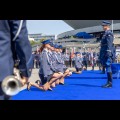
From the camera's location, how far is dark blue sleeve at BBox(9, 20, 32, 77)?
2.52 m

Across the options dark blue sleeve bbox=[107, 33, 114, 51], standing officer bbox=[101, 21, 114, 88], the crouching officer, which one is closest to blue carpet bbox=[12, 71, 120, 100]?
standing officer bbox=[101, 21, 114, 88]

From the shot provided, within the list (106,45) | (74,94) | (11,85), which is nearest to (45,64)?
(106,45)

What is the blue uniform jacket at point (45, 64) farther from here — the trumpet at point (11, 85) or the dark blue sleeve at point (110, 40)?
the trumpet at point (11, 85)

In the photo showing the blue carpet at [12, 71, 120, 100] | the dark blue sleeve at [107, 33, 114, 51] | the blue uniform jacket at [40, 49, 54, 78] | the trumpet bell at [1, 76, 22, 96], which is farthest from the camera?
the blue uniform jacket at [40, 49, 54, 78]

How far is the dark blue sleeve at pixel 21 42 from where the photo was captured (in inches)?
99.3

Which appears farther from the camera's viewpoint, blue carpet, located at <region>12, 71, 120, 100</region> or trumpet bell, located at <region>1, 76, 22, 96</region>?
blue carpet, located at <region>12, 71, 120, 100</region>

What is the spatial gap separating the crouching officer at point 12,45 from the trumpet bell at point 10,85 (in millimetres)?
106

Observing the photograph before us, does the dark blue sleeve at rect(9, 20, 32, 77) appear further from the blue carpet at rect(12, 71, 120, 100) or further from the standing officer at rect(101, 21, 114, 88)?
the standing officer at rect(101, 21, 114, 88)

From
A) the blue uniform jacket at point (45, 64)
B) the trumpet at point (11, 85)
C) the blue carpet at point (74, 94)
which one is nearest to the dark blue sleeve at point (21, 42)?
the trumpet at point (11, 85)

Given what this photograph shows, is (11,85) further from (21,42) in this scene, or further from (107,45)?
(107,45)
